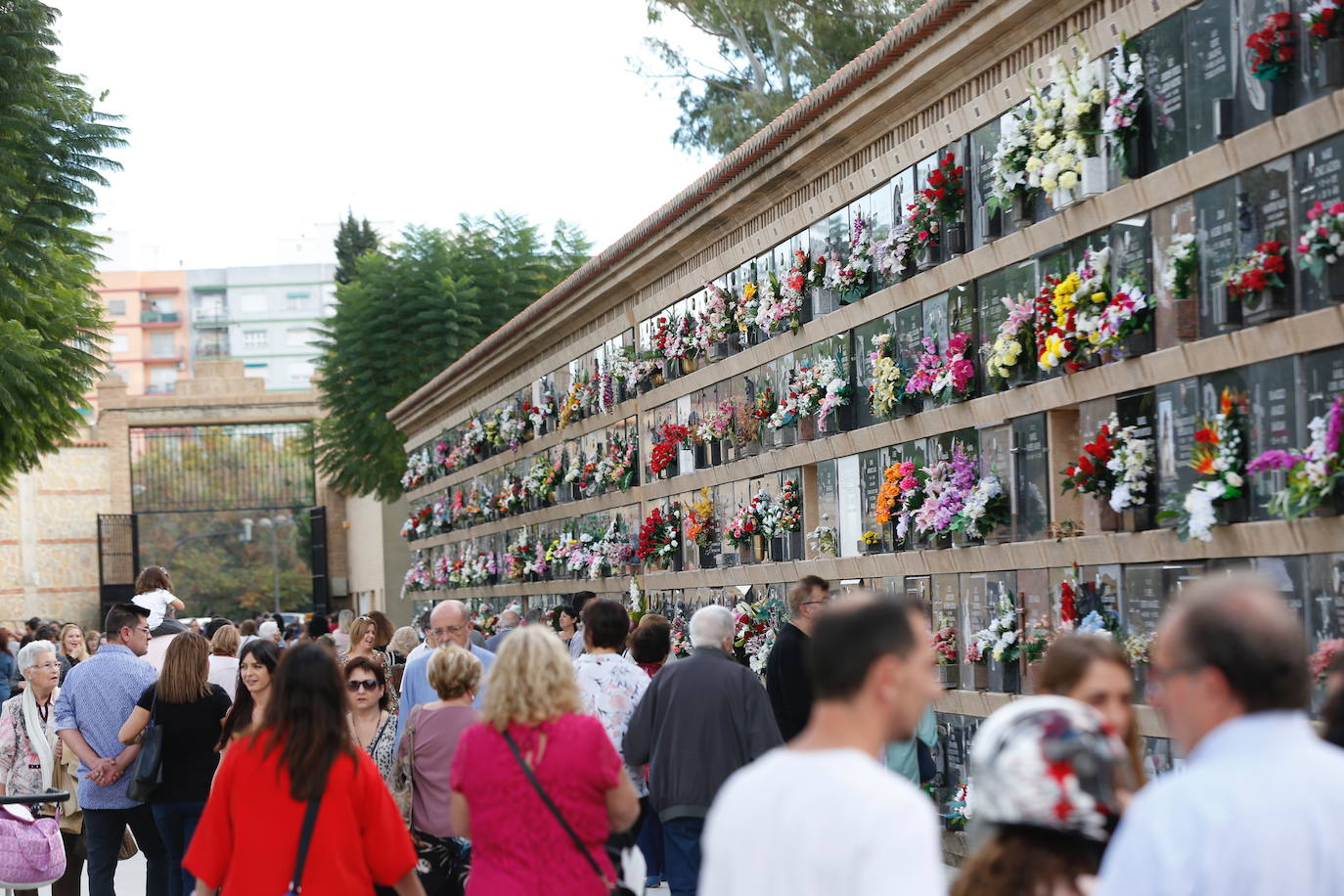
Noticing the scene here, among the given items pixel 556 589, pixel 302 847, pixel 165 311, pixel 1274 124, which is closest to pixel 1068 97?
pixel 1274 124

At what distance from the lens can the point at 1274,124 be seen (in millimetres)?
7273

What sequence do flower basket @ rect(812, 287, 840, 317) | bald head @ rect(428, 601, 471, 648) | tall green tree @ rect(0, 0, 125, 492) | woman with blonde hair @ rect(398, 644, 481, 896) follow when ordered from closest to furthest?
woman with blonde hair @ rect(398, 644, 481, 896), bald head @ rect(428, 601, 471, 648), flower basket @ rect(812, 287, 840, 317), tall green tree @ rect(0, 0, 125, 492)

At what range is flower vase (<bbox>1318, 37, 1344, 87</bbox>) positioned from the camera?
6812 mm

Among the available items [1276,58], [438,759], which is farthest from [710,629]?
[1276,58]

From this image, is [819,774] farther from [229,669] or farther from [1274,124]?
[229,669]

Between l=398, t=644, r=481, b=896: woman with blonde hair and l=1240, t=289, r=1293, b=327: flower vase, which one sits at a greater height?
l=1240, t=289, r=1293, b=327: flower vase

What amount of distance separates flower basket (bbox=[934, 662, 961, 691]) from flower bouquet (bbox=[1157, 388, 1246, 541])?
2978 millimetres

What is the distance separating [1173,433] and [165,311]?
91493 mm

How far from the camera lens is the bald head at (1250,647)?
2.77 m

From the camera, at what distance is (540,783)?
509 cm

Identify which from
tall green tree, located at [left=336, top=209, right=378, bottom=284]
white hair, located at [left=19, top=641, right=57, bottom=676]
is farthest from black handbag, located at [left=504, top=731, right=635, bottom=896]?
tall green tree, located at [left=336, top=209, right=378, bottom=284]

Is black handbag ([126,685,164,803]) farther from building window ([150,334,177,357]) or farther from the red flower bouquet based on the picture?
building window ([150,334,177,357])

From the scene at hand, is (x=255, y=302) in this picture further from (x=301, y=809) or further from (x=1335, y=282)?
(x=301, y=809)

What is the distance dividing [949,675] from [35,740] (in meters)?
5.15
